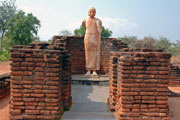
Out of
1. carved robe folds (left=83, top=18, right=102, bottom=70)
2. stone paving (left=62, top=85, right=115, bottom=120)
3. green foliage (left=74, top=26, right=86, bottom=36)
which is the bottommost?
stone paving (left=62, top=85, right=115, bottom=120)

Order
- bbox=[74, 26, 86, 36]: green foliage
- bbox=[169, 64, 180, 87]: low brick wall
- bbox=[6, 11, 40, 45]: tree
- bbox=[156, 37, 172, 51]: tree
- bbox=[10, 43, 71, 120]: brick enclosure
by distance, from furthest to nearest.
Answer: bbox=[156, 37, 172, 51]: tree, bbox=[74, 26, 86, 36]: green foliage, bbox=[6, 11, 40, 45]: tree, bbox=[169, 64, 180, 87]: low brick wall, bbox=[10, 43, 71, 120]: brick enclosure

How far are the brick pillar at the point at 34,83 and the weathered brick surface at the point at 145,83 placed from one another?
1.24 meters

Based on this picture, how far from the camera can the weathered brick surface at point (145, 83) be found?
292 cm

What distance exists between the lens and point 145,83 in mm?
2926

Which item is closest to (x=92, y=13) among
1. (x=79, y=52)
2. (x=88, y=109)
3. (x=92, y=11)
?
(x=92, y=11)

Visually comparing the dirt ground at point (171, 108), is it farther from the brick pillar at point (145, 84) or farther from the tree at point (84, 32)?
the tree at point (84, 32)

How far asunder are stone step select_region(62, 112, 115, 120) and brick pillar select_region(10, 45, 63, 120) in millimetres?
446

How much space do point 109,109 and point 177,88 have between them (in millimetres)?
6404

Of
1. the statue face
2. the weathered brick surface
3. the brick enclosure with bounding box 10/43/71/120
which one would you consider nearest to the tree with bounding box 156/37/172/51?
the statue face

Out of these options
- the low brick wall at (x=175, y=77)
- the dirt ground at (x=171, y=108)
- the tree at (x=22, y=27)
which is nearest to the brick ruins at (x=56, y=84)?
the dirt ground at (x=171, y=108)

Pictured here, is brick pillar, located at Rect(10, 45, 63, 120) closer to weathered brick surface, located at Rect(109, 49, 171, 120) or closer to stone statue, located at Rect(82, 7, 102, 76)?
weathered brick surface, located at Rect(109, 49, 171, 120)

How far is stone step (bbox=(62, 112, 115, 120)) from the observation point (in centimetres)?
321

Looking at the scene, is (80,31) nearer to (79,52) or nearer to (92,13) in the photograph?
(79,52)

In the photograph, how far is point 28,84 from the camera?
9.63 ft
